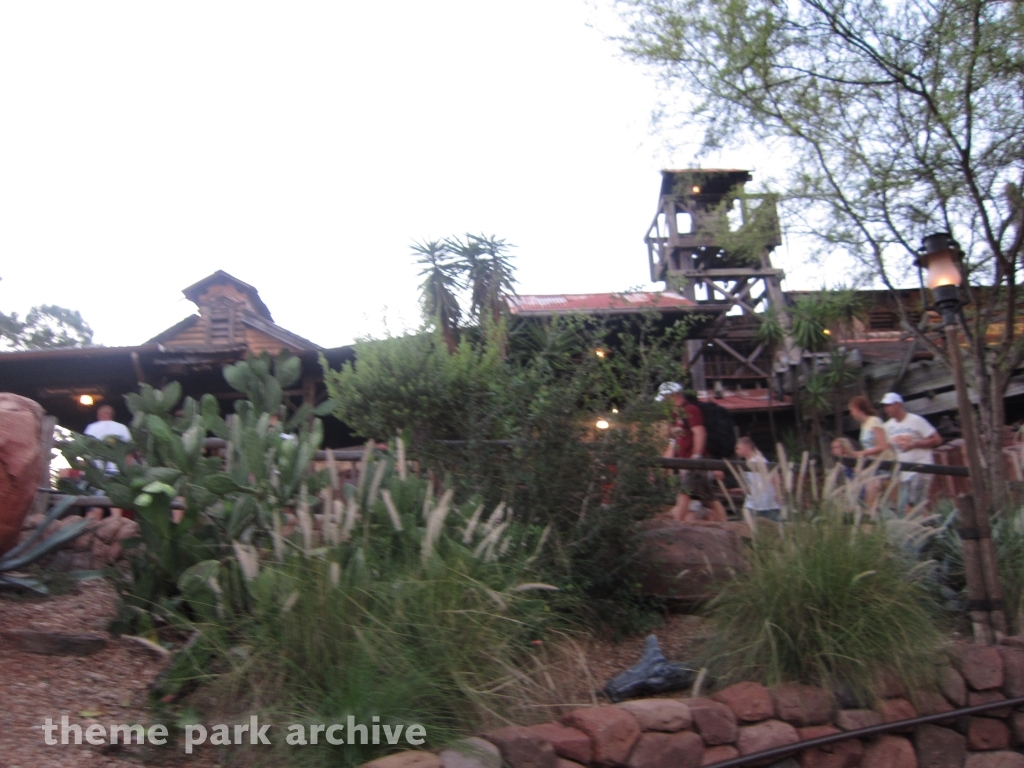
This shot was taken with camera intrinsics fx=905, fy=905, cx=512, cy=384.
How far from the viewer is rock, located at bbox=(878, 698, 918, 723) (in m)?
4.83

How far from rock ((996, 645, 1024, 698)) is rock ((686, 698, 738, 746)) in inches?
78.3

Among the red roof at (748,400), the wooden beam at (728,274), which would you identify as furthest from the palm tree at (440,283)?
the wooden beam at (728,274)

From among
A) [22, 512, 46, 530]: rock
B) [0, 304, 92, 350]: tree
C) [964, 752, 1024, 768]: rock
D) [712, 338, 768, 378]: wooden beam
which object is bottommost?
[964, 752, 1024, 768]: rock

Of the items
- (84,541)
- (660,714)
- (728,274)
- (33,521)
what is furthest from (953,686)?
(728,274)

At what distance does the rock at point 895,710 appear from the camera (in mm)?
4828

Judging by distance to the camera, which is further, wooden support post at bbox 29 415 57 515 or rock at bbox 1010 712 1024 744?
wooden support post at bbox 29 415 57 515

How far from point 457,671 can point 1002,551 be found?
414 cm

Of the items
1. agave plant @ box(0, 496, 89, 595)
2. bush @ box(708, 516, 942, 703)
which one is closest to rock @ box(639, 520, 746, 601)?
bush @ box(708, 516, 942, 703)

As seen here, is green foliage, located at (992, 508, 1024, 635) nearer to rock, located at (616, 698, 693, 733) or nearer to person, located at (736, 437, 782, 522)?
person, located at (736, 437, 782, 522)

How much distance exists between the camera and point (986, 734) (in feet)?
17.5

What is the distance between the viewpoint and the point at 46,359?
12773 millimetres

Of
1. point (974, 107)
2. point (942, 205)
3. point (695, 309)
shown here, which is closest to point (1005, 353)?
point (942, 205)

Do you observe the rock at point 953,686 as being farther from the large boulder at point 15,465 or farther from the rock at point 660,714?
the large boulder at point 15,465

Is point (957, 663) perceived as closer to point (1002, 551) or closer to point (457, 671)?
point (1002, 551)
